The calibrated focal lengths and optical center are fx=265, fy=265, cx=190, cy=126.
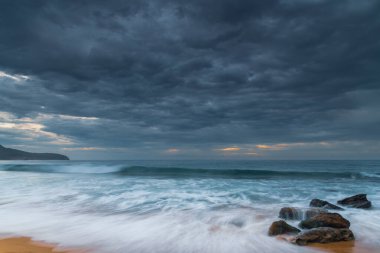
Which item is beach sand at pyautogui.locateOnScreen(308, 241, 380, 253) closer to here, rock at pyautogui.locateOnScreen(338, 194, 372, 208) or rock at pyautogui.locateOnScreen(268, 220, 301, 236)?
rock at pyautogui.locateOnScreen(268, 220, 301, 236)

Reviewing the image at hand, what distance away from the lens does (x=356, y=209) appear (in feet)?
30.2

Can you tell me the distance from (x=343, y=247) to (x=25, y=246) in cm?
623

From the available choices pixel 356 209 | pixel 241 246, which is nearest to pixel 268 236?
pixel 241 246

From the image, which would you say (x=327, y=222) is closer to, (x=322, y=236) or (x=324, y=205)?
(x=322, y=236)

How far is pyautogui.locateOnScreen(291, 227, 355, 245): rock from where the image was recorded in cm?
530

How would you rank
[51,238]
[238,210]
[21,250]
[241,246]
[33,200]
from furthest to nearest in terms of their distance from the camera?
1. [33,200]
2. [238,210]
3. [51,238]
4. [241,246]
5. [21,250]

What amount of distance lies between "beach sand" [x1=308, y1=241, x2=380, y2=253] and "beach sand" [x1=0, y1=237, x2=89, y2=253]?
4.45 meters

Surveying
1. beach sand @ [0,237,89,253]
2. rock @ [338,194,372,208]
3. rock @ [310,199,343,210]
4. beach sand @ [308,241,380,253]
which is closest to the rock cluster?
beach sand @ [308,241,380,253]

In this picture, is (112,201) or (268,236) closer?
(268,236)

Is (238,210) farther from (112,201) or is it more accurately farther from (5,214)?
(5,214)

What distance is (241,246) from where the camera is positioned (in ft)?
17.5

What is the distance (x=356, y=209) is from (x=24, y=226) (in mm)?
10330

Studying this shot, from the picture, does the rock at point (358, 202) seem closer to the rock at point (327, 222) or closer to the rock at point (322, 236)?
the rock at point (327, 222)

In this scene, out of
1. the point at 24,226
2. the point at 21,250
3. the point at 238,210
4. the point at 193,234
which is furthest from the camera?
the point at 238,210
